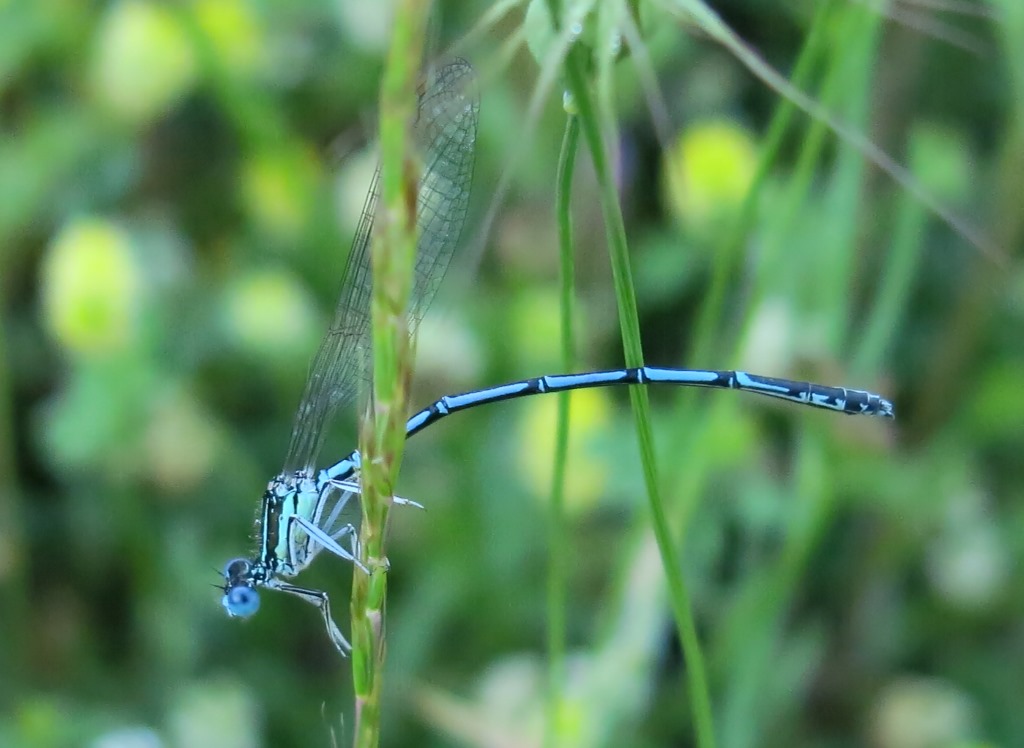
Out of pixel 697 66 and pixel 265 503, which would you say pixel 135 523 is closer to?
pixel 265 503

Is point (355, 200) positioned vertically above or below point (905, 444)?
above

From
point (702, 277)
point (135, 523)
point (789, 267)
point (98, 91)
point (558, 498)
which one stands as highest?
point (98, 91)

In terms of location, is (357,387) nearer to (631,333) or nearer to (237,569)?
(237,569)

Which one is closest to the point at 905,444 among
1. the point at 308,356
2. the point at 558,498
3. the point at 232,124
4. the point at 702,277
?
the point at 702,277

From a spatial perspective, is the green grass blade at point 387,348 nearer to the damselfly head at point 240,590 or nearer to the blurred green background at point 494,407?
the damselfly head at point 240,590

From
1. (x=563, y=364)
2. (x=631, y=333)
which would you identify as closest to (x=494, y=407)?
(x=563, y=364)

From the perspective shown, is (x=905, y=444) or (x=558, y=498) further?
(x=905, y=444)

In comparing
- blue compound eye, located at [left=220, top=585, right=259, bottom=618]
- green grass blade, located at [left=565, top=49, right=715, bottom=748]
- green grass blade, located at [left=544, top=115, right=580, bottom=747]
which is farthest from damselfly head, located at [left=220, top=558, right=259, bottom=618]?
green grass blade, located at [left=565, top=49, right=715, bottom=748]
